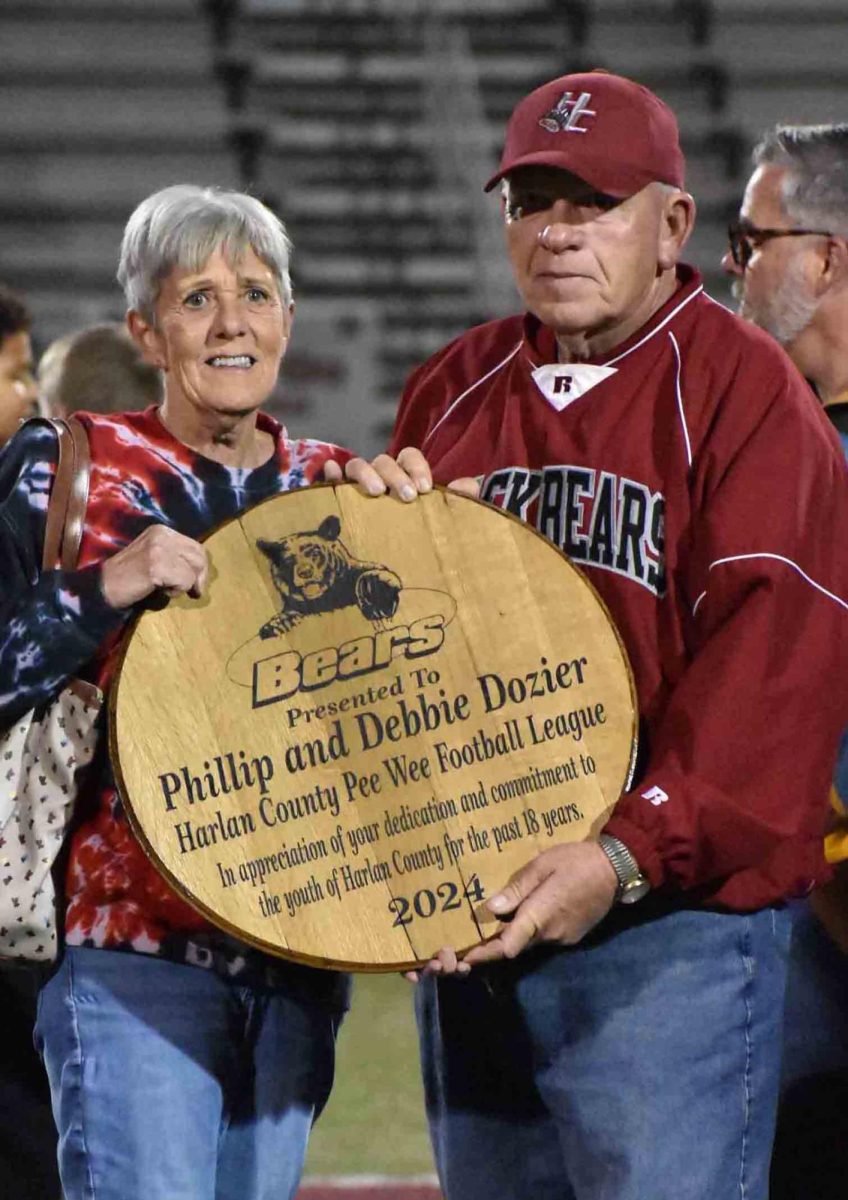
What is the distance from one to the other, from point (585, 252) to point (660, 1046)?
83 cm

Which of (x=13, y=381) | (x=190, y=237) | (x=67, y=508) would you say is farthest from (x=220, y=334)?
(x=13, y=381)

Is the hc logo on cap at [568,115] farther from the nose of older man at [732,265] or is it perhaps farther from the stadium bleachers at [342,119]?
the stadium bleachers at [342,119]

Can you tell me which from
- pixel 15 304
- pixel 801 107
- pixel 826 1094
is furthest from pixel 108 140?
pixel 826 1094

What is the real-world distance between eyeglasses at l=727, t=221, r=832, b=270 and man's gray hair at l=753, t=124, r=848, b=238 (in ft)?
0.04

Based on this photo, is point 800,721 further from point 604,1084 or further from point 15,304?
point 15,304

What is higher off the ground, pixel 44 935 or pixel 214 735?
pixel 214 735

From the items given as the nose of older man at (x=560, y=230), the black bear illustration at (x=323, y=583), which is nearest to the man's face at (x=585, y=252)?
the nose of older man at (x=560, y=230)

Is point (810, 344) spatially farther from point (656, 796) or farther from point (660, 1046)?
point (660, 1046)

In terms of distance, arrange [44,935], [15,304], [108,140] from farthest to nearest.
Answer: [108,140]
[15,304]
[44,935]

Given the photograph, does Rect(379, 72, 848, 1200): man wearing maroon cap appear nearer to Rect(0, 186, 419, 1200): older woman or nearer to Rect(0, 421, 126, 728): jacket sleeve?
Rect(0, 186, 419, 1200): older woman

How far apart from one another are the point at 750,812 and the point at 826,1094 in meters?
0.92

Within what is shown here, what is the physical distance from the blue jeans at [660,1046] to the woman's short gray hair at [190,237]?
90 centimetres

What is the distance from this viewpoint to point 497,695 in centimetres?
202

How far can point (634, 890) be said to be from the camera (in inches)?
76.2
